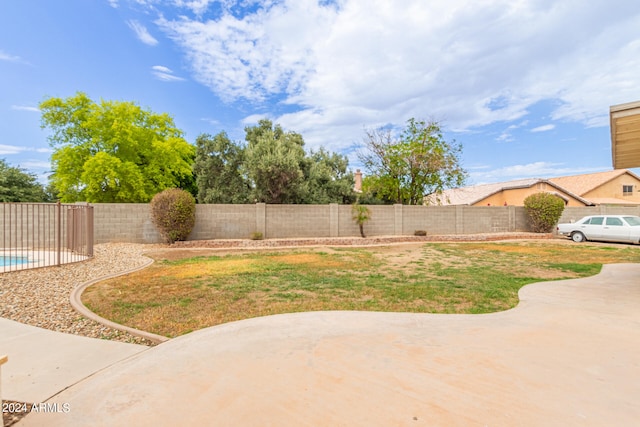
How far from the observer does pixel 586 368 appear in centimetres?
294

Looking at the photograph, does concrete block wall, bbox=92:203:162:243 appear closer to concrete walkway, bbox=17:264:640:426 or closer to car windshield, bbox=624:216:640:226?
concrete walkway, bbox=17:264:640:426

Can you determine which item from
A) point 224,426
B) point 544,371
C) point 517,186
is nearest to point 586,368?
point 544,371

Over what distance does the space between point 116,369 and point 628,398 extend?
448cm

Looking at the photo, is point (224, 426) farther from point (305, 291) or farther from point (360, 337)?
point (305, 291)

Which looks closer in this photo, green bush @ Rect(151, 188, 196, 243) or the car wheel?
green bush @ Rect(151, 188, 196, 243)

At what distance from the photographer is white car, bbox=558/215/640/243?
14.3 metres

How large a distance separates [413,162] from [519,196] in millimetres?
17243

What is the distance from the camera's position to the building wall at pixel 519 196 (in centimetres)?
3134

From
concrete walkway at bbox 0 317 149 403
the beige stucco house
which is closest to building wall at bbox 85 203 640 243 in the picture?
the beige stucco house

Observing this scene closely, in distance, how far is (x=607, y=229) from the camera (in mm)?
14992

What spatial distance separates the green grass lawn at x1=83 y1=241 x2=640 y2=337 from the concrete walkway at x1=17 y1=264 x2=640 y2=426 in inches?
27.7

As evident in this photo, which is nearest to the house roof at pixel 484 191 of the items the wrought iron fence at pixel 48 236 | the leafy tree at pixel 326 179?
the leafy tree at pixel 326 179

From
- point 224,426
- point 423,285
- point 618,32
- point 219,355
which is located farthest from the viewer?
point 618,32

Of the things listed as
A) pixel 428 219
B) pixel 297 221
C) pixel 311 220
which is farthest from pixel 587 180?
pixel 297 221
